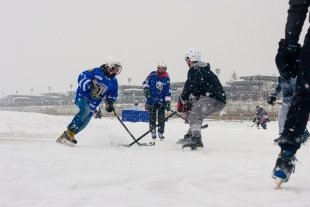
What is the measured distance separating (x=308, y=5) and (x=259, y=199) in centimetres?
130

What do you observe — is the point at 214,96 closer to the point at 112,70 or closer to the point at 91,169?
the point at 112,70

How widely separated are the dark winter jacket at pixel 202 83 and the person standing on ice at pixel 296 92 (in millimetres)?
4260

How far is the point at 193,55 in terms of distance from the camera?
22.8 ft

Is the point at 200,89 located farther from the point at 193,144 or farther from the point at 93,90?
the point at 93,90

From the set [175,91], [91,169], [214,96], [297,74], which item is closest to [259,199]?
[297,74]

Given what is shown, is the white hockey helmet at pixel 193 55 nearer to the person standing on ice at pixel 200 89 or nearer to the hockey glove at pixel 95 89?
the person standing on ice at pixel 200 89

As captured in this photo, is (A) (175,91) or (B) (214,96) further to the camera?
(A) (175,91)

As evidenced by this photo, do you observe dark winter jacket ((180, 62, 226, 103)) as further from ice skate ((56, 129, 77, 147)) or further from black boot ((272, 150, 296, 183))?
black boot ((272, 150, 296, 183))

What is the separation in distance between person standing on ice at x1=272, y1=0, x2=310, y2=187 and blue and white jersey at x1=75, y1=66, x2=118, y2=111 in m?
5.22

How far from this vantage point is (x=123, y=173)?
3.05m

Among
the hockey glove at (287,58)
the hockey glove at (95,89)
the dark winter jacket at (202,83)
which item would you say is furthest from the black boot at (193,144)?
the hockey glove at (287,58)

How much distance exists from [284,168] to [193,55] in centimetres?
468

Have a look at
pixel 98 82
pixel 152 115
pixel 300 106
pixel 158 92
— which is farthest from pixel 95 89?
pixel 300 106

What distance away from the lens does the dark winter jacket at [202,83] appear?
6.83 metres
